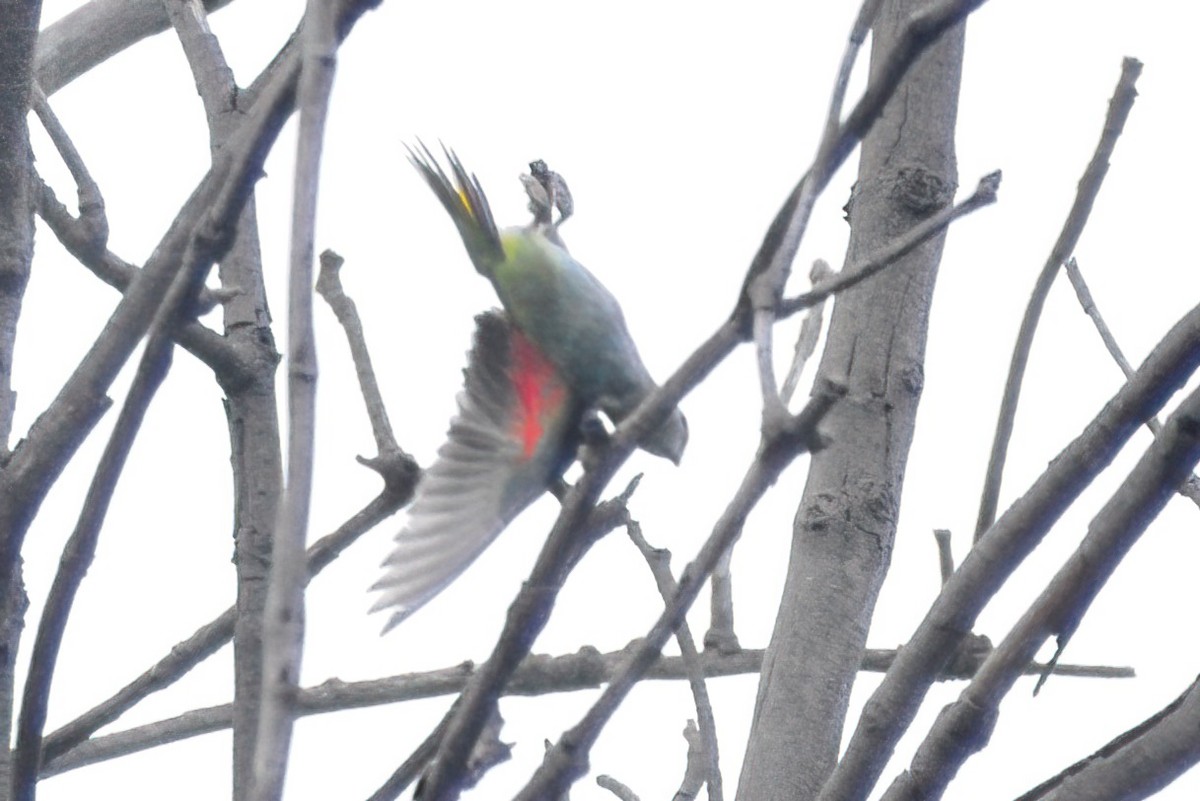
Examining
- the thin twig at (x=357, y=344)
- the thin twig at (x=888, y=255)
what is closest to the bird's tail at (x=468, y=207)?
the thin twig at (x=357, y=344)

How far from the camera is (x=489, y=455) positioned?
9.75ft

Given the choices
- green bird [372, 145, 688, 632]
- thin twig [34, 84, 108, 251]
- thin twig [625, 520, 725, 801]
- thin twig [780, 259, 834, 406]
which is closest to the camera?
thin twig [625, 520, 725, 801]

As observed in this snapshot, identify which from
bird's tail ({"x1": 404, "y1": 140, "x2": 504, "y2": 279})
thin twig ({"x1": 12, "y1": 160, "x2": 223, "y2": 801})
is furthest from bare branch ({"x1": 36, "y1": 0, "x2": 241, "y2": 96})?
thin twig ({"x1": 12, "y1": 160, "x2": 223, "y2": 801})

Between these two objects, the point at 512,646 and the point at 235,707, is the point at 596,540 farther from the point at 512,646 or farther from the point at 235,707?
the point at 235,707

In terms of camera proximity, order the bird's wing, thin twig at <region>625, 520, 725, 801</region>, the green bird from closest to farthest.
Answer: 1. thin twig at <region>625, 520, 725, 801</region>
2. the green bird
3. the bird's wing

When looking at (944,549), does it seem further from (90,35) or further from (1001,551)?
(90,35)

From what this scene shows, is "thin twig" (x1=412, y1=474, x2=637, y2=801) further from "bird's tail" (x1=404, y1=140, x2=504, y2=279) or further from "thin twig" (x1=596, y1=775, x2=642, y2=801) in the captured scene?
"bird's tail" (x1=404, y1=140, x2=504, y2=279)

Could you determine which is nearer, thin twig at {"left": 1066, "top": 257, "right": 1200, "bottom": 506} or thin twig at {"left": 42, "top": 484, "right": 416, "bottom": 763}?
thin twig at {"left": 1066, "top": 257, "right": 1200, "bottom": 506}

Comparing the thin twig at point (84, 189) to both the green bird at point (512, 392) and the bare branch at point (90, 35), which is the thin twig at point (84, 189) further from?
the bare branch at point (90, 35)

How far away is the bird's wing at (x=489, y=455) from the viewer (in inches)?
109

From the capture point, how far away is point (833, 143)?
114 cm

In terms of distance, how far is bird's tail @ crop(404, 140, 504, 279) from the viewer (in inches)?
96.9

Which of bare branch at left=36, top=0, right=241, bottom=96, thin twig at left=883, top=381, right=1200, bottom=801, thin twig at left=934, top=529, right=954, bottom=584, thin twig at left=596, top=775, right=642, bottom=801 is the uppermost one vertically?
bare branch at left=36, top=0, right=241, bottom=96

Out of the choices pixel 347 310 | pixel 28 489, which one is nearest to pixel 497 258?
pixel 347 310
